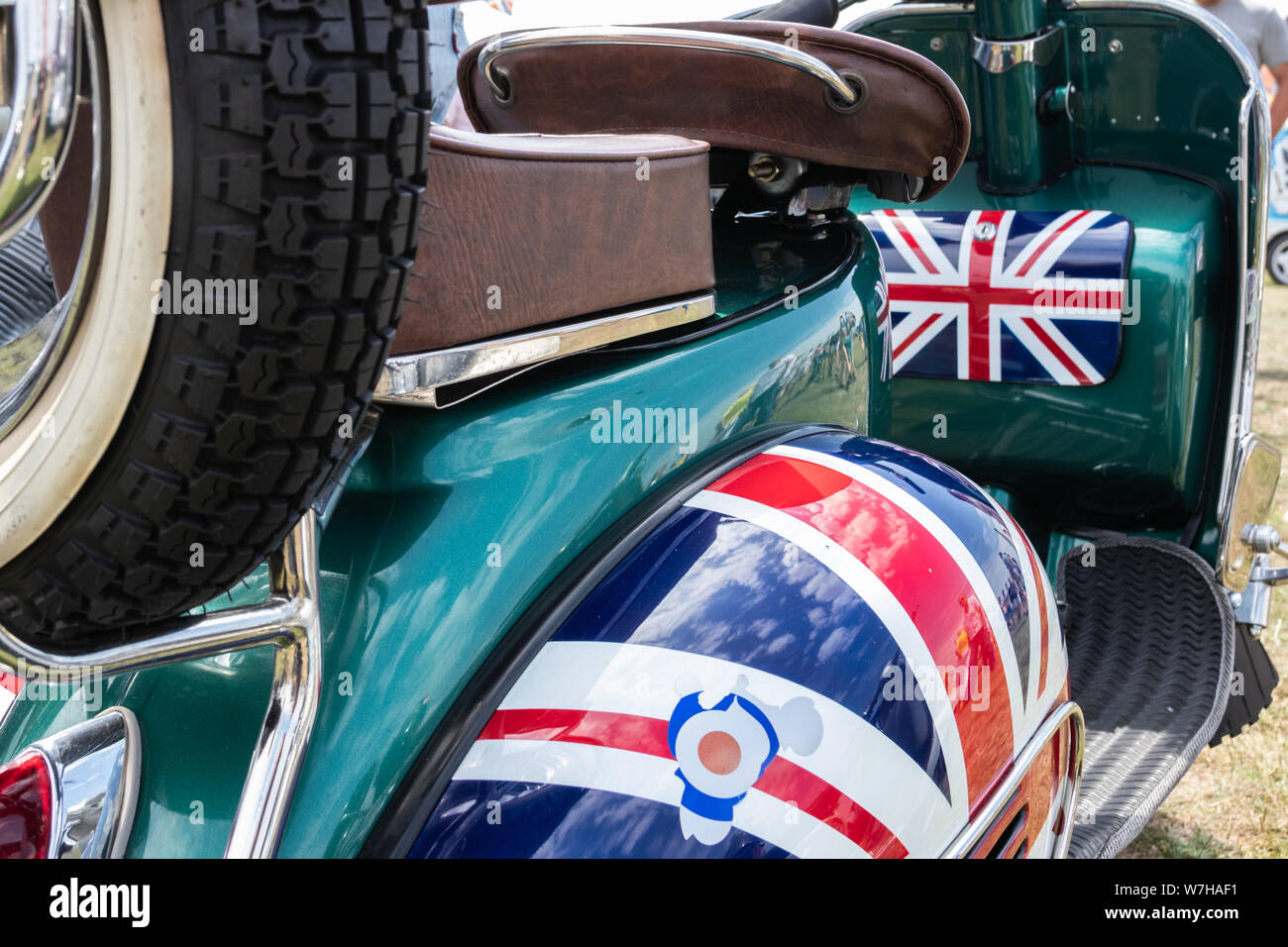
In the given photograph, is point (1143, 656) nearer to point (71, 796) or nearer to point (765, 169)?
point (765, 169)

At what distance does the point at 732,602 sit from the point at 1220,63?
68.1 inches

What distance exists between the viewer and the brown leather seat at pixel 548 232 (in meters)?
0.91

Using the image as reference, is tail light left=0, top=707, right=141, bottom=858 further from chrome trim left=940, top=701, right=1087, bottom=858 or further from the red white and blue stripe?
chrome trim left=940, top=701, right=1087, bottom=858

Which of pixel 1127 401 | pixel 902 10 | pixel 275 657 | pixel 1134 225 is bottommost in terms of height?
pixel 1127 401

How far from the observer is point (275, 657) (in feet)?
2.86

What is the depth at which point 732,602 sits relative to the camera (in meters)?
0.97

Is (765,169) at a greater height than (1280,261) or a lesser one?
greater

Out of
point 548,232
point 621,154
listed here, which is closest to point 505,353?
point 548,232

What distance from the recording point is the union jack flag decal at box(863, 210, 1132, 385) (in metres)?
2.15

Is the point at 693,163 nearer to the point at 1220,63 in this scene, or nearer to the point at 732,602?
the point at 732,602

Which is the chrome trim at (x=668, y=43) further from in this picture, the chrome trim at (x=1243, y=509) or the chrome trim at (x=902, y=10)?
the chrome trim at (x=1243, y=509)

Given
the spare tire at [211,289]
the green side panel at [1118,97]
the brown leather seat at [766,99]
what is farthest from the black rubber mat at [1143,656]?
the spare tire at [211,289]

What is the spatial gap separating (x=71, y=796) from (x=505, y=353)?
1.56ft

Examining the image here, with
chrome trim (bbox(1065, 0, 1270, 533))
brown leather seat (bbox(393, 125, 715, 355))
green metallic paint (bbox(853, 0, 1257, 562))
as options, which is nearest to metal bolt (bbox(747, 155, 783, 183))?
brown leather seat (bbox(393, 125, 715, 355))
